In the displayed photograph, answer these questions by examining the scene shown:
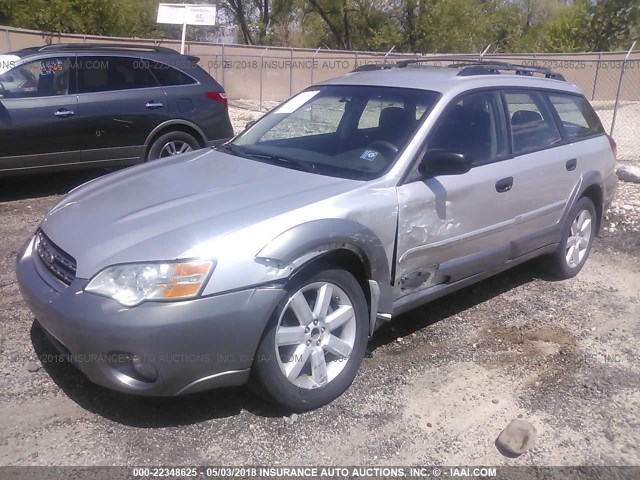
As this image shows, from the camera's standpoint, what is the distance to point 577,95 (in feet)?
18.1

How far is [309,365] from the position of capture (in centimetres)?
335

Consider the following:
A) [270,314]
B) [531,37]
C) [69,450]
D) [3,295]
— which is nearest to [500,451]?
[270,314]

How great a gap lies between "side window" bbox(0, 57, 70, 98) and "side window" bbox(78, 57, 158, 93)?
184 millimetres

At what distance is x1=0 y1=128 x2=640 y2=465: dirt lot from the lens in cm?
305

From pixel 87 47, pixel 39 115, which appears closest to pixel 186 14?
pixel 87 47

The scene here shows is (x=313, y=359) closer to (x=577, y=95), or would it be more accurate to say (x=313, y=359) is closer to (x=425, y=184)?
(x=425, y=184)

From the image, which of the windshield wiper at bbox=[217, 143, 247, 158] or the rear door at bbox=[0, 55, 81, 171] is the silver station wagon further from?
the rear door at bbox=[0, 55, 81, 171]

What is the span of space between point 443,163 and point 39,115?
5025 mm

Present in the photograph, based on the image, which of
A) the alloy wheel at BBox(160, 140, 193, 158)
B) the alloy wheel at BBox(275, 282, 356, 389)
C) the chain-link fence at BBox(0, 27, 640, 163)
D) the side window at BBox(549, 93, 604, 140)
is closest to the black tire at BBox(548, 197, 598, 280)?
the side window at BBox(549, 93, 604, 140)

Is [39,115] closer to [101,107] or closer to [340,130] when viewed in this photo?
[101,107]

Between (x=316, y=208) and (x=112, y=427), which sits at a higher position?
(x=316, y=208)

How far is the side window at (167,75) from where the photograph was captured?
25.9 ft

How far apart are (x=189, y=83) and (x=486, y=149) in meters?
4.88

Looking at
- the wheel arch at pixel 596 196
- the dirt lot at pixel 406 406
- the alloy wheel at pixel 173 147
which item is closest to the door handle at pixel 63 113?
the alloy wheel at pixel 173 147
